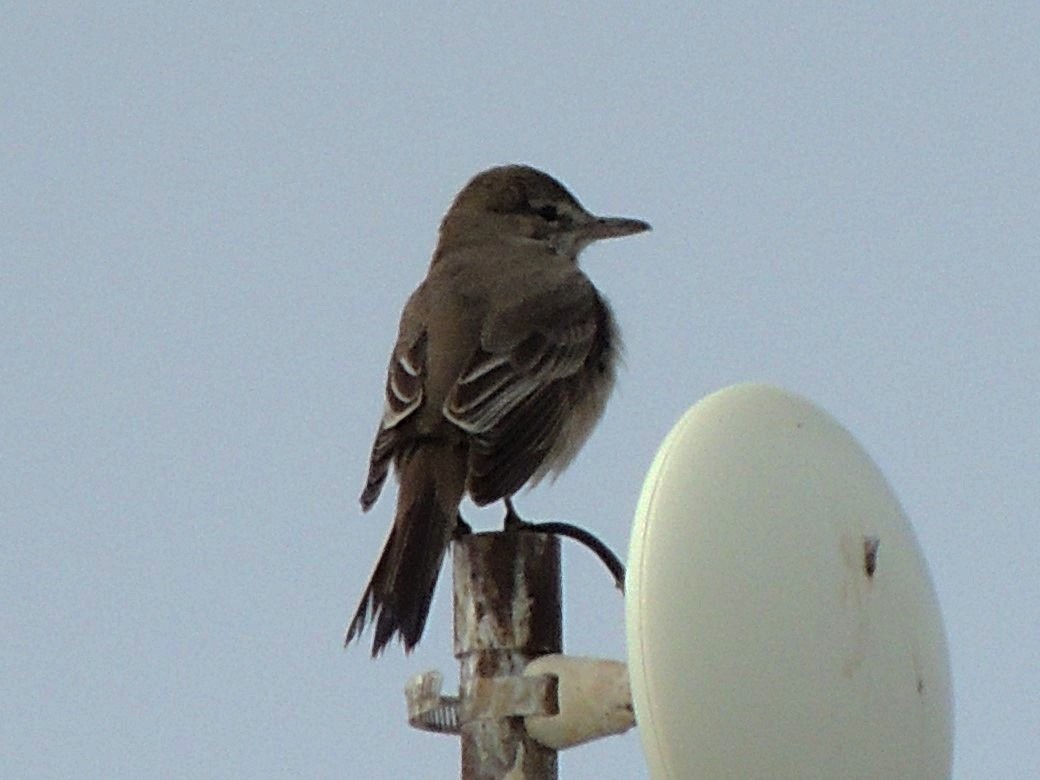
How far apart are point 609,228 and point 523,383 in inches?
75.9

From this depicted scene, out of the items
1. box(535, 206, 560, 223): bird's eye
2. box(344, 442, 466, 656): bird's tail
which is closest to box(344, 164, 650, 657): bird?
box(344, 442, 466, 656): bird's tail

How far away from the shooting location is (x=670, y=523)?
3.97 m

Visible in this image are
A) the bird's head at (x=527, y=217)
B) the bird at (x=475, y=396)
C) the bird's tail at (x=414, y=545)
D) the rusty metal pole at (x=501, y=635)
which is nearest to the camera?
the rusty metal pole at (x=501, y=635)

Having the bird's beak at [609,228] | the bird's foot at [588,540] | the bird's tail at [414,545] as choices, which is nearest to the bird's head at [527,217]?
the bird's beak at [609,228]

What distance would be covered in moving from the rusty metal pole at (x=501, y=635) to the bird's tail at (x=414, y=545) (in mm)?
789

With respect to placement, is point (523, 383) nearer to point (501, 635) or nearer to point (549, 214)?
point (549, 214)

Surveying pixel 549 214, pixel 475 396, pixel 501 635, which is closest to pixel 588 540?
pixel 501 635

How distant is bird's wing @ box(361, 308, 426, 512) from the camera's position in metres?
7.46

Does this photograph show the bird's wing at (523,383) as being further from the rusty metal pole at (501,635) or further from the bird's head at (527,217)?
the rusty metal pole at (501,635)

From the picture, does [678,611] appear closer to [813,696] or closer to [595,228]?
[813,696]

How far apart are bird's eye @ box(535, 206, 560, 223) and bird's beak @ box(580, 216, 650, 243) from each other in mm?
127

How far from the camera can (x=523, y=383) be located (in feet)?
26.1

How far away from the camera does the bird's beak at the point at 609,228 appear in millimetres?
9703

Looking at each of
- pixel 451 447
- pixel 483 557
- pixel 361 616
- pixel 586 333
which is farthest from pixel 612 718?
pixel 586 333
